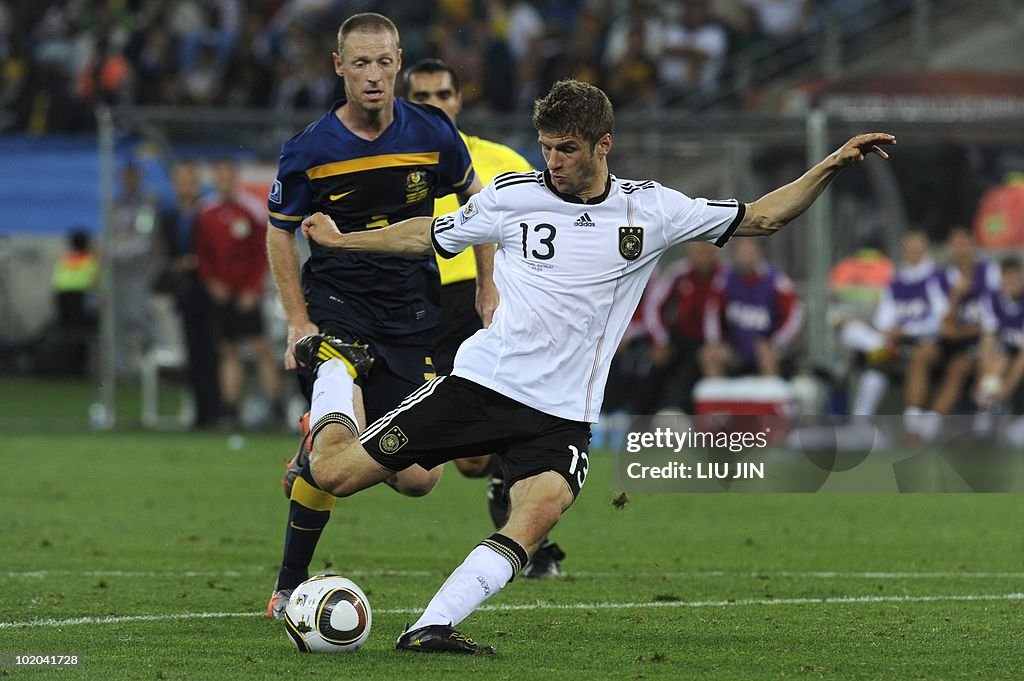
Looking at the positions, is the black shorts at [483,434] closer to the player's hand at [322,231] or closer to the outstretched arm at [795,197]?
the player's hand at [322,231]

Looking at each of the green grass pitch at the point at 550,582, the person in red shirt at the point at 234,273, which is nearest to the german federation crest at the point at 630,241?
the green grass pitch at the point at 550,582

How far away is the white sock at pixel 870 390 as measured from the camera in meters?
16.8

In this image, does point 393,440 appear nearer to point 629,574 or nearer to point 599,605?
point 599,605

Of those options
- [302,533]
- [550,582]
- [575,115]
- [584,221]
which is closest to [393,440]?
[584,221]

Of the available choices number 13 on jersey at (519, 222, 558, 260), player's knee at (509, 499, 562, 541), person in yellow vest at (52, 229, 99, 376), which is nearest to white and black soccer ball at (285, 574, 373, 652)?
player's knee at (509, 499, 562, 541)

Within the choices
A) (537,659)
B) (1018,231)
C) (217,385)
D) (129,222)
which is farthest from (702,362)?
(537,659)

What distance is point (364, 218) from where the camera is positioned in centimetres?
765

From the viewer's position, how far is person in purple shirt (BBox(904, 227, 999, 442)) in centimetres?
1672

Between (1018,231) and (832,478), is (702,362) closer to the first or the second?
(832,478)

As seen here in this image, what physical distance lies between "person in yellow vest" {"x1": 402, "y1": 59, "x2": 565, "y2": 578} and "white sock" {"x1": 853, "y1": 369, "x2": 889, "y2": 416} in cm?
799

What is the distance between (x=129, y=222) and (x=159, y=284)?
1.02 m

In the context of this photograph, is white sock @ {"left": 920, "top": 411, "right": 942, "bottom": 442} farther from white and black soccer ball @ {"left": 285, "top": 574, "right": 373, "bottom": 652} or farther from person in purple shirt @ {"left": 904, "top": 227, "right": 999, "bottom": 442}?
white and black soccer ball @ {"left": 285, "top": 574, "right": 373, "bottom": 652}

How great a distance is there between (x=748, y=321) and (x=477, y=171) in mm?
7548
